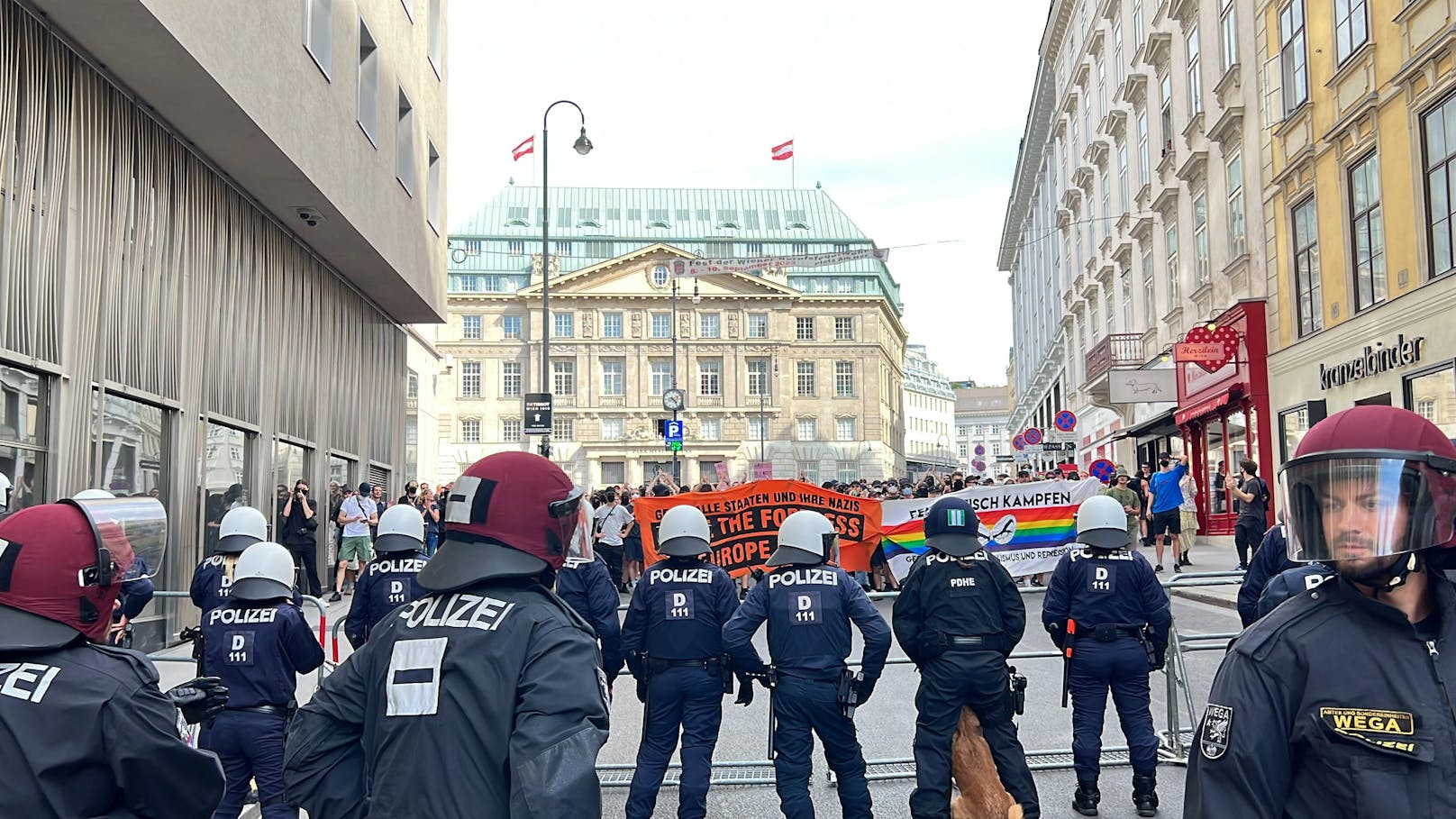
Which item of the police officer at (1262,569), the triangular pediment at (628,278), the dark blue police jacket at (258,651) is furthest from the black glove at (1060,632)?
the triangular pediment at (628,278)

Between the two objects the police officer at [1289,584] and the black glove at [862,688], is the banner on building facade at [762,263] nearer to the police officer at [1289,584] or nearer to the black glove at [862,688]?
the black glove at [862,688]

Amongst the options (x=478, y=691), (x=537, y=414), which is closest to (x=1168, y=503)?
(x=537, y=414)

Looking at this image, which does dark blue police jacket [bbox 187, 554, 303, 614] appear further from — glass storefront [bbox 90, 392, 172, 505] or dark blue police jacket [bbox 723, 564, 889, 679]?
glass storefront [bbox 90, 392, 172, 505]

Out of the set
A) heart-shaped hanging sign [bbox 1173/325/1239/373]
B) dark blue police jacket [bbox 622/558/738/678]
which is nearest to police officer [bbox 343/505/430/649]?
dark blue police jacket [bbox 622/558/738/678]

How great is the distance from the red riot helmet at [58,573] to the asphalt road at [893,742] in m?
4.33

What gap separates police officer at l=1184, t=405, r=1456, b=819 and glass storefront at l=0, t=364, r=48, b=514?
9682mm

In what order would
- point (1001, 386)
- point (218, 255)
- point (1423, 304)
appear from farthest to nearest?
point (1001, 386)
point (1423, 304)
point (218, 255)

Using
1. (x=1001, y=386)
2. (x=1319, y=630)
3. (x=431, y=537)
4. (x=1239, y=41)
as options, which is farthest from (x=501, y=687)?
(x=1001, y=386)

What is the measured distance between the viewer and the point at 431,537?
20.8 metres

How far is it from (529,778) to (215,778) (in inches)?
38.8

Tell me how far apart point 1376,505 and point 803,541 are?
4247mm

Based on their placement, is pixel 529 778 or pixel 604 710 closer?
pixel 529 778

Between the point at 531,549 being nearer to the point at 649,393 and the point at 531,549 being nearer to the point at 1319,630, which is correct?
the point at 1319,630

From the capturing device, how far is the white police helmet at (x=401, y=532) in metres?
8.20
